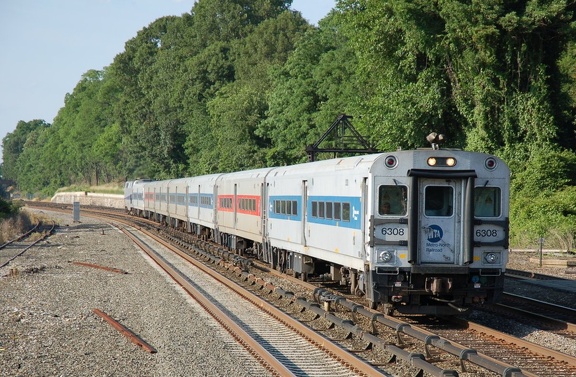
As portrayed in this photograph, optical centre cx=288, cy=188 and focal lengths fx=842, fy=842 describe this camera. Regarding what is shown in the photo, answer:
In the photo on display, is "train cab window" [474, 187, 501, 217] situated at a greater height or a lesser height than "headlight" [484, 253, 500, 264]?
greater

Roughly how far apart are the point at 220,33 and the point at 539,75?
68785 mm

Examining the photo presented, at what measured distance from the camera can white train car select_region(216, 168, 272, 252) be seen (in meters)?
26.6

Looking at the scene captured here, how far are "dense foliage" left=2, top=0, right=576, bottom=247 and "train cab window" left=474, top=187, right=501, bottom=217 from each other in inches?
660

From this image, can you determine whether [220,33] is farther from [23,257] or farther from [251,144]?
[23,257]

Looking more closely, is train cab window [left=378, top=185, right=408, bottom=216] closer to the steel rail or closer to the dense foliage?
the steel rail

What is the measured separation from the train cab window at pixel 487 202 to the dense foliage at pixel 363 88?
55.0 feet

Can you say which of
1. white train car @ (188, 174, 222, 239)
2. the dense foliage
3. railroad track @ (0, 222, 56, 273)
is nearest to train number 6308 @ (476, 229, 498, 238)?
the dense foliage

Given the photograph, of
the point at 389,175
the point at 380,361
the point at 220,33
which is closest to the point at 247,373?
the point at 380,361

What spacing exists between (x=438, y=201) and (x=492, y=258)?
134cm

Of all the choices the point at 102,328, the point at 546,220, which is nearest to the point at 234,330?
the point at 102,328

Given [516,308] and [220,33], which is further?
[220,33]

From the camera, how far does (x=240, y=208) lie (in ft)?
97.1

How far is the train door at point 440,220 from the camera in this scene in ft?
46.5

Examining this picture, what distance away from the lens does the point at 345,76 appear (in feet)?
169
